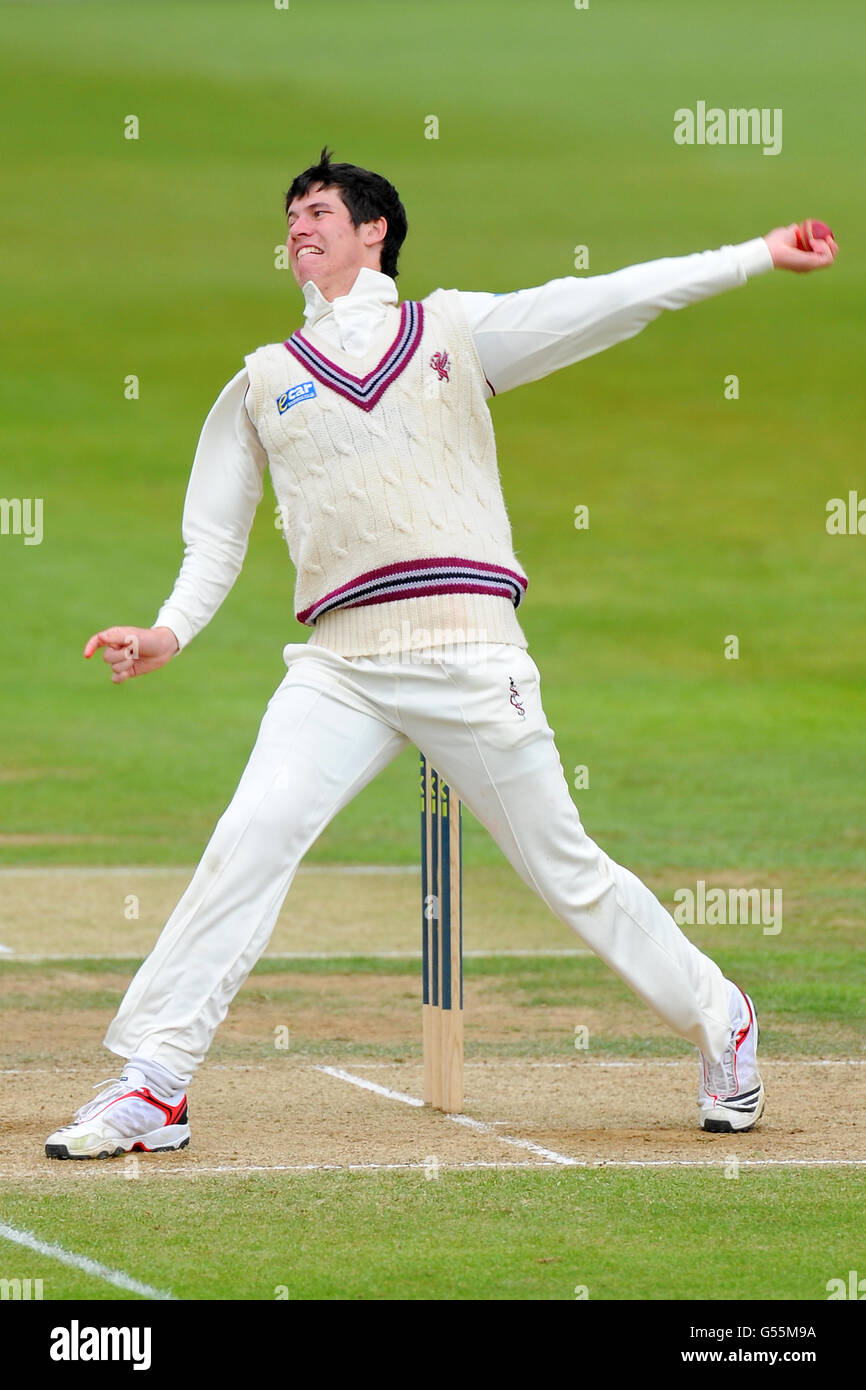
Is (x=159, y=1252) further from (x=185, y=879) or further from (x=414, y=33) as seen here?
(x=414, y=33)

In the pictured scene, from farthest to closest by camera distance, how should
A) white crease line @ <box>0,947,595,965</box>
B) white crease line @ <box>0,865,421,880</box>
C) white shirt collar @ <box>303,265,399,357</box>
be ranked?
1. white crease line @ <box>0,865,421,880</box>
2. white crease line @ <box>0,947,595,965</box>
3. white shirt collar @ <box>303,265,399,357</box>

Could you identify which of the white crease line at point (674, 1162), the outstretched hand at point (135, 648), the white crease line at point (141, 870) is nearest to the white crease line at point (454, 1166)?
the white crease line at point (674, 1162)

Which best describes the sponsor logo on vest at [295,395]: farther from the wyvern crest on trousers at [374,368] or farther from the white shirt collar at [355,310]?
the white shirt collar at [355,310]

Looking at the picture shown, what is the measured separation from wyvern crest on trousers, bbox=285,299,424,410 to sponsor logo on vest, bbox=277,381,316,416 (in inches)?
1.3

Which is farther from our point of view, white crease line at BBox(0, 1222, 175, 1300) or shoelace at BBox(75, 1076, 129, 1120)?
shoelace at BBox(75, 1076, 129, 1120)

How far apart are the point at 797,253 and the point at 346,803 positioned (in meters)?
1.87

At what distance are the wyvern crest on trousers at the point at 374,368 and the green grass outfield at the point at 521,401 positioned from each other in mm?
4272

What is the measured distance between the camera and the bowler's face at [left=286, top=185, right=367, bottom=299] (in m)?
6.16

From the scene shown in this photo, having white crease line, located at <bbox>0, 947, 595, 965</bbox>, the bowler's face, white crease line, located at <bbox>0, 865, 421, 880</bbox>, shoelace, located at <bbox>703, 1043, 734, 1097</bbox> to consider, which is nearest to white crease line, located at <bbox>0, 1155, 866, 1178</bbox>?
shoelace, located at <bbox>703, 1043, 734, 1097</bbox>

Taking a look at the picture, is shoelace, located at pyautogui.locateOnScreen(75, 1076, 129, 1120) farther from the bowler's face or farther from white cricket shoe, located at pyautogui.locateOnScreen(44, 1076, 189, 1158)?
the bowler's face

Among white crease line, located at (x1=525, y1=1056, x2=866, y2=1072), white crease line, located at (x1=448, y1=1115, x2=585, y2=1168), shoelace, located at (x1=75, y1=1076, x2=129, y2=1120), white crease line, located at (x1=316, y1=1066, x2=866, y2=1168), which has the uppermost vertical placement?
shoelace, located at (x1=75, y1=1076, x2=129, y2=1120)

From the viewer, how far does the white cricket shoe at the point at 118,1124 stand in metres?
5.87

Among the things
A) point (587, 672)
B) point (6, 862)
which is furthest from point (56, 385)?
point (6, 862)
